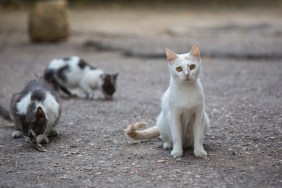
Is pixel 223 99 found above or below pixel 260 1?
below

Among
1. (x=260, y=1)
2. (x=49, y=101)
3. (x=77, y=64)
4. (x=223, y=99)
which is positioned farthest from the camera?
(x=260, y=1)

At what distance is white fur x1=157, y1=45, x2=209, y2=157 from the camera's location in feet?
16.5

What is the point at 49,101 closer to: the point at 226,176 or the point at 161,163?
the point at 161,163

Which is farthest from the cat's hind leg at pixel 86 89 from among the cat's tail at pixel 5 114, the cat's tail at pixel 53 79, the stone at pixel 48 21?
the stone at pixel 48 21

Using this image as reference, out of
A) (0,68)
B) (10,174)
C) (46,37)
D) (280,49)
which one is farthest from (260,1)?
(10,174)

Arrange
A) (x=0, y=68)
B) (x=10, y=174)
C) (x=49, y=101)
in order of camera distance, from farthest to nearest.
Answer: (x=0, y=68)
(x=49, y=101)
(x=10, y=174)

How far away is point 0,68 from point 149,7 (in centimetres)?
665

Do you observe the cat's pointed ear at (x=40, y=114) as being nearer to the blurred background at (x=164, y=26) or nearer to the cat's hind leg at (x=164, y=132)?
the cat's hind leg at (x=164, y=132)

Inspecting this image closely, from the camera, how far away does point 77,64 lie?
8.68 meters

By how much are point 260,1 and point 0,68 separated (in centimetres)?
846

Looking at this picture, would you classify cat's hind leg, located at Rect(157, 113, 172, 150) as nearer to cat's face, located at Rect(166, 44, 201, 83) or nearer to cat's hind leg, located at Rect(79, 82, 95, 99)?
cat's face, located at Rect(166, 44, 201, 83)

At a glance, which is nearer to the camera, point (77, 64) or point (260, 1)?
point (77, 64)

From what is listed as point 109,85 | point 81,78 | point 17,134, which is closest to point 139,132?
point 17,134

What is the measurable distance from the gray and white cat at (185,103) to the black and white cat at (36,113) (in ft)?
4.51
